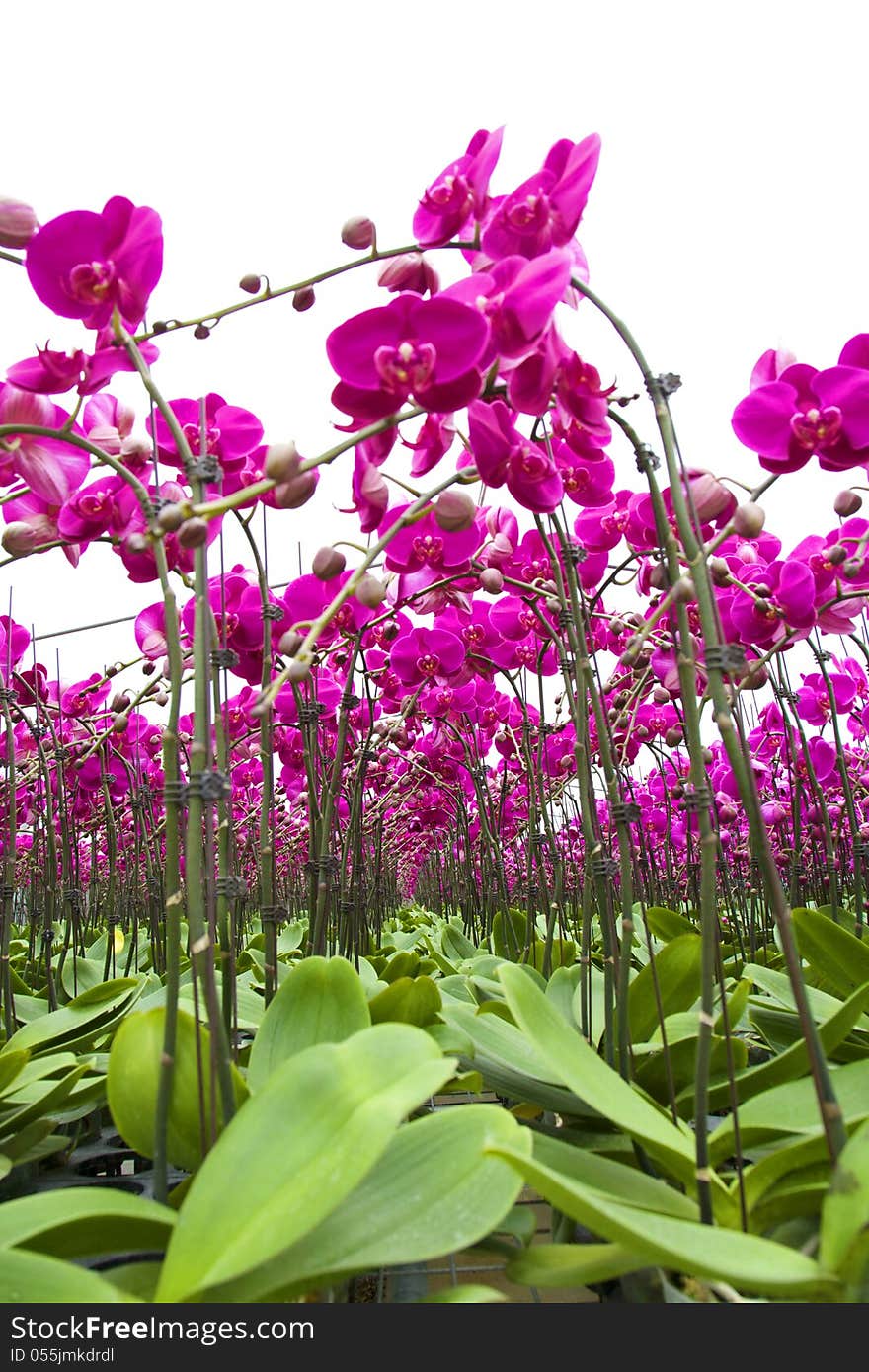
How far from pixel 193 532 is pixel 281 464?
0.06m

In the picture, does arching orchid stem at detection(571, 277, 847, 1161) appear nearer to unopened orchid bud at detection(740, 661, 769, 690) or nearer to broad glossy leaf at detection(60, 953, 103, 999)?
unopened orchid bud at detection(740, 661, 769, 690)

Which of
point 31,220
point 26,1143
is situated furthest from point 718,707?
point 26,1143

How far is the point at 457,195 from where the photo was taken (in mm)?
637

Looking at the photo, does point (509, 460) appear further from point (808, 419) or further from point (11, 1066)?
point (11, 1066)

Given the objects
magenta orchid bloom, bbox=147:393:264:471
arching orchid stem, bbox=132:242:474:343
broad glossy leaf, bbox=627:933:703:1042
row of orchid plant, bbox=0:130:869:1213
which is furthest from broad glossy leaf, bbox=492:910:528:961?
arching orchid stem, bbox=132:242:474:343

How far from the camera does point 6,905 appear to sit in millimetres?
1062

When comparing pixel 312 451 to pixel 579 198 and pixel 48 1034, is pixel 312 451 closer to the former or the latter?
pixel 579 198

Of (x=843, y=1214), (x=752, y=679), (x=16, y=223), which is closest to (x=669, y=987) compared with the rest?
(x=752, y=679)

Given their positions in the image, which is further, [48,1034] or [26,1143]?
[48,1034]

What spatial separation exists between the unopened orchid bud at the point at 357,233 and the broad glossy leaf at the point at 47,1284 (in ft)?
2.12

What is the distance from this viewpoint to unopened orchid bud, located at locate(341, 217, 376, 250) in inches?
26.2

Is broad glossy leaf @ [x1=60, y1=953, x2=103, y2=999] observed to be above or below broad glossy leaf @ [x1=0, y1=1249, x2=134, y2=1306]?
above

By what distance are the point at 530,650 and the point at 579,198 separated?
0.82m

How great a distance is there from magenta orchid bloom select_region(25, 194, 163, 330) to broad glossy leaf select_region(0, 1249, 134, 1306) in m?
0.55
